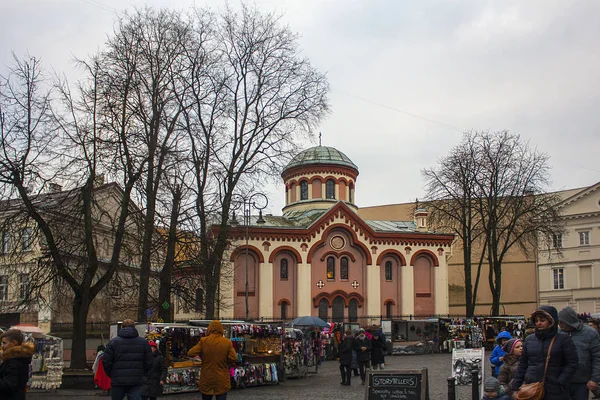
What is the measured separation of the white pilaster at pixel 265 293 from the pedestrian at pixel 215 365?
35437 mm

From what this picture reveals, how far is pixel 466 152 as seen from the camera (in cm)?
4203

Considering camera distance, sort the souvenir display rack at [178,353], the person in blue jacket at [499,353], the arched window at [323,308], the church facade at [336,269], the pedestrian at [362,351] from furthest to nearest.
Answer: the arched window at [323,308] < the church facade at [336,269] < the pedestrian at [362,351] < the souvenir display rack at [178,353] < the person in blue jacket at [499,353]

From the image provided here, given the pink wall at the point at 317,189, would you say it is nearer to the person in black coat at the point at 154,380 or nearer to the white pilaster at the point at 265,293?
the white pilaster at the point at 265,293

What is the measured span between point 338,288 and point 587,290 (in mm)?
20593

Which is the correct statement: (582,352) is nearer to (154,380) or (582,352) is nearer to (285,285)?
(154,380)

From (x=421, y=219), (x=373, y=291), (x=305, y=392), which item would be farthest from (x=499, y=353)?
(x=421, y=219)

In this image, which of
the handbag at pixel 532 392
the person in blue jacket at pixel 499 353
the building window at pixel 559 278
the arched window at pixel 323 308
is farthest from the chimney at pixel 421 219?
the handbag at pixel 532 392

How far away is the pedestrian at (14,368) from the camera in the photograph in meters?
7.89

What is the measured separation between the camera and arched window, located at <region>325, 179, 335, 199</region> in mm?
54084

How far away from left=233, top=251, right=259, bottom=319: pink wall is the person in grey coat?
38.3 meters

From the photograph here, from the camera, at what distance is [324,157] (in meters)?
54.5

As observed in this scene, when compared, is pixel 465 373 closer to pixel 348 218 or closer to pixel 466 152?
pixel 466 152

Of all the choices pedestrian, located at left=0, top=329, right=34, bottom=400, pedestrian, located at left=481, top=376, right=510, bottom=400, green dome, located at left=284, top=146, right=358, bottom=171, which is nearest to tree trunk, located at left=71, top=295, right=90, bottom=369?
pedestrian, located at left=0, top=329, right=34, bottom=400

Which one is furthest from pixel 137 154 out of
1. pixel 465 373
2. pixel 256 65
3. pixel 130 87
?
pixel 465 373
